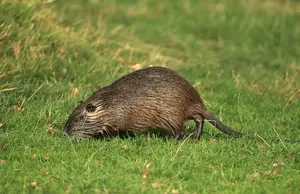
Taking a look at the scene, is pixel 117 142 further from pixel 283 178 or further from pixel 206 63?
pixel 206 63

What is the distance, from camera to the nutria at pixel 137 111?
5.61m

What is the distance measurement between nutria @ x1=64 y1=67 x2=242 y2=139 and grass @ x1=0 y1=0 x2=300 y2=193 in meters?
0.16

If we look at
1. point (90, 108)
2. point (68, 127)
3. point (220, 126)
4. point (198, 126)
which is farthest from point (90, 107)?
point (220, 126)

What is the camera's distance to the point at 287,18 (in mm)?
11656

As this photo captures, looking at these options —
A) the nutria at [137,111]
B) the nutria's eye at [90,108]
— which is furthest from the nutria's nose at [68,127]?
the nutria's eye at [90,108]

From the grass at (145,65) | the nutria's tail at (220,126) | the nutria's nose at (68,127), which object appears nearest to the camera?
the grass at (145,65)

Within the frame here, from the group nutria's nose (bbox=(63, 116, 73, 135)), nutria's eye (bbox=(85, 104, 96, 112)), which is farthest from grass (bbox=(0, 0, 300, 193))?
nutria's eye (bbox=(85, 104, 96, 112))

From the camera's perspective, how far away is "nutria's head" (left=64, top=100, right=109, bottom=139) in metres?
5.60

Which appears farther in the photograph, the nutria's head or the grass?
the nutria's head

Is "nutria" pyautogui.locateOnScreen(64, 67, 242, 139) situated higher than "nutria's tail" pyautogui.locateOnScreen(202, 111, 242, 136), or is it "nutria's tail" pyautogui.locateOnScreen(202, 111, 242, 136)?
"nutria" pyautogui.locateOnScreen(64, 67, 242, 139)

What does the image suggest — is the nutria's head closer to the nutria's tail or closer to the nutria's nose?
the nutria's nose

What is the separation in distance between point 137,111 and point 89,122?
1.38 ft

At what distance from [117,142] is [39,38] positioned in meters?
2.67

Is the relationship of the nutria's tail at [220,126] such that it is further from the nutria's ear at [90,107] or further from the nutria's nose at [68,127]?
the nutria's nose at [68,127]
